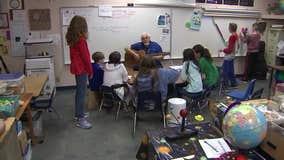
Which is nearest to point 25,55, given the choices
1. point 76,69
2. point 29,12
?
point 29,12

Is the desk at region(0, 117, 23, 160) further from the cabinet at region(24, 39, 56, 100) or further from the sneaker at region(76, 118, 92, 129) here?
the cabinet at region(24, 39, 56, 100)

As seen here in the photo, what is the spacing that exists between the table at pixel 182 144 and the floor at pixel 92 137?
1.26 m

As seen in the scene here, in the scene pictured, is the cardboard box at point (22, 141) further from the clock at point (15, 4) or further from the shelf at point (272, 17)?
the shelf at point (272, 17)

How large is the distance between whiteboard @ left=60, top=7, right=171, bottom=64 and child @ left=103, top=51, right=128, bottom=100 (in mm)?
1537

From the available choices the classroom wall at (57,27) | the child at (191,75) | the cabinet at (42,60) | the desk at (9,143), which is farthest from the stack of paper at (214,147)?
the classroom wall at (57,27)

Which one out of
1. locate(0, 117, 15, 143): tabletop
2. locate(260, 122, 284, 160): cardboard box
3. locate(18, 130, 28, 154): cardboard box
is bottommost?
locate(18, 130, 28, 154): cardboard box

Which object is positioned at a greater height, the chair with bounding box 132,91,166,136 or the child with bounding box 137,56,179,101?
the child with bounding box 137,56,179,101

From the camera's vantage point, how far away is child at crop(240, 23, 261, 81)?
18.9 feet

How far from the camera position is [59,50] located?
5156 millimetres

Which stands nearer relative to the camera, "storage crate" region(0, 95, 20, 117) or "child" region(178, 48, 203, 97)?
"storage crate" region(0, 95, 20, 117)

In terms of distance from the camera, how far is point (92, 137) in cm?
339

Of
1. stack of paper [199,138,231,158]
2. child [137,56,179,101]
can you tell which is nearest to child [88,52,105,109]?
child [137,56,179,101]

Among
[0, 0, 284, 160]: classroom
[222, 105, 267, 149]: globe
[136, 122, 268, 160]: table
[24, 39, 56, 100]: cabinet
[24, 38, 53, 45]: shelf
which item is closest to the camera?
[222, 105, 267, 149]: globe

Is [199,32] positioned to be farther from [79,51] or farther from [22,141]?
Result: [22,141]
